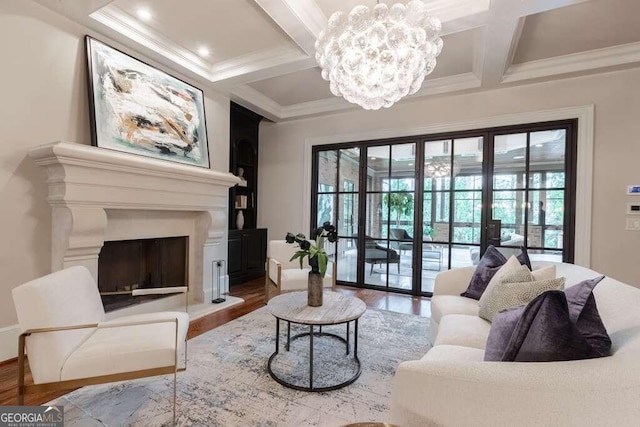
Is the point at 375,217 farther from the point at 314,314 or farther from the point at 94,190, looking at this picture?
the point at 94,190

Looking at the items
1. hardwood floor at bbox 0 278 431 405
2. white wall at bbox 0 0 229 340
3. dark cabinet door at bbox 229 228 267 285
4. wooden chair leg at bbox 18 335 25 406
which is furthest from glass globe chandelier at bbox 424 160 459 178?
wooden chair leg at bbox 18 335 25 406

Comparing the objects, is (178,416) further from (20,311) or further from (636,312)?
(636,312)

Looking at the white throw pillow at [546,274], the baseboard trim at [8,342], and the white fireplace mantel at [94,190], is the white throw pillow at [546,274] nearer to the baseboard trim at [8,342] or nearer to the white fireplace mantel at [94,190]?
the white fireplace mantel at [94,190]

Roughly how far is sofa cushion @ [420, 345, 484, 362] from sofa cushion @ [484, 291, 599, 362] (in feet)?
1.21

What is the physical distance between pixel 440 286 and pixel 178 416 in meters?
2.25

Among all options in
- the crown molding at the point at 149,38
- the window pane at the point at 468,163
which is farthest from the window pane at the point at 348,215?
the crown molding at the point at 149,38

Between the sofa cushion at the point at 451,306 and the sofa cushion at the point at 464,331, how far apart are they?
0.14m

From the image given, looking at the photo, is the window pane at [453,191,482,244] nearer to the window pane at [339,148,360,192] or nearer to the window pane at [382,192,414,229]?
the window pane at [382,192,414,229]

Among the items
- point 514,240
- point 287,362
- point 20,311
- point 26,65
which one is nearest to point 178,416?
point 287,362

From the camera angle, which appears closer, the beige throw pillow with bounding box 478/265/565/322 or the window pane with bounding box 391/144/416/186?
the beige throw pillow with bounding box 478/265/565/322

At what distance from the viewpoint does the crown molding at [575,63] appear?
303 cm

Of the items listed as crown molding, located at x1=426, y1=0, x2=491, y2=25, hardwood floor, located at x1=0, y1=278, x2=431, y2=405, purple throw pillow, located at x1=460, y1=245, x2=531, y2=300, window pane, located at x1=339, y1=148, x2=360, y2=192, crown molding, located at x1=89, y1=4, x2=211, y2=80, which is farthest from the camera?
window pane, located at x1=339, y1=148, x2=360, y2=192

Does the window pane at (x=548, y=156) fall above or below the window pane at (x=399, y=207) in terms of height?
above

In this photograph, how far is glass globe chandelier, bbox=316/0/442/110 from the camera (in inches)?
77.9
